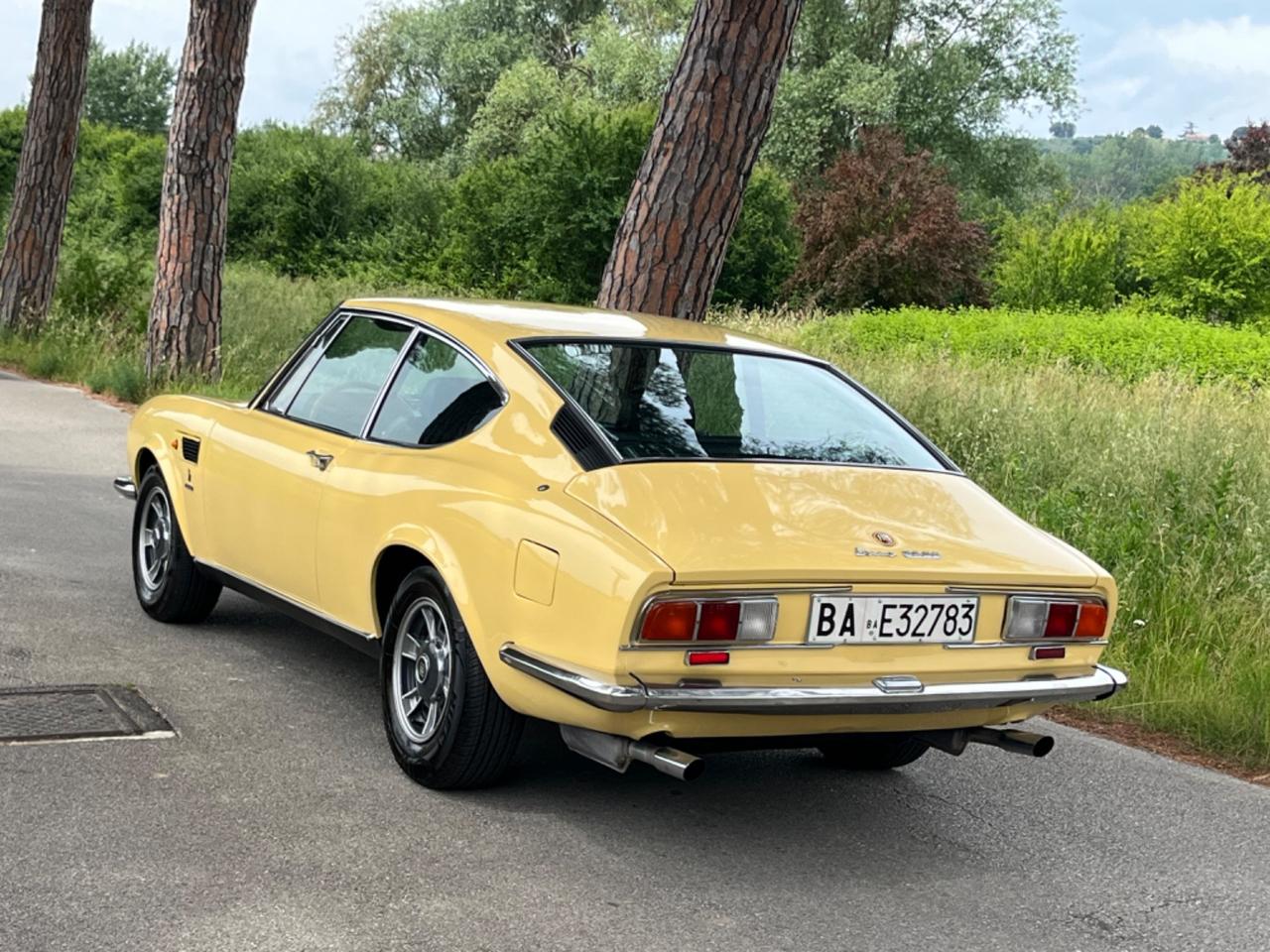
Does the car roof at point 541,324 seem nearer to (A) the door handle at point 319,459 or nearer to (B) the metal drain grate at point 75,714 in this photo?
(A) the door handle at point 319,459

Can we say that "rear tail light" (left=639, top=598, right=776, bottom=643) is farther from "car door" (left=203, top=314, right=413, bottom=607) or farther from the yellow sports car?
"car door" (left=203, top=314, right=413, bottom=607)

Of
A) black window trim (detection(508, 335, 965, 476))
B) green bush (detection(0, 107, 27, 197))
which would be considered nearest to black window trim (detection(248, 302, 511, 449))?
black window trim (detection(508, 335, 965, 476))

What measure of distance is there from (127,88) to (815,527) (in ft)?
292

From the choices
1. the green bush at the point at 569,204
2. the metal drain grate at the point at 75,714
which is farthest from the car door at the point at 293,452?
the green bush at the point at 569,204

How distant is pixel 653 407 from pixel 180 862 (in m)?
2.01

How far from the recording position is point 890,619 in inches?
173

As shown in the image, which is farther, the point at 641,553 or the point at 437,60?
the point at 437,60

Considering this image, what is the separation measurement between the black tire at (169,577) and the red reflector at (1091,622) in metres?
3.67

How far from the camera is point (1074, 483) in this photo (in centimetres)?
988

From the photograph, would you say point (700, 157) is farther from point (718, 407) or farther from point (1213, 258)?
point (1213, 258)

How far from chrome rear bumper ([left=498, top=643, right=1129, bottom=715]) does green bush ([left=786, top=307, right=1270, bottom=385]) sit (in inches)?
517

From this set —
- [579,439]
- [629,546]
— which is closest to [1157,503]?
[579,439]

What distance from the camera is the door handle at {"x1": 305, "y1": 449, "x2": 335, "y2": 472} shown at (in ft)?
18.5

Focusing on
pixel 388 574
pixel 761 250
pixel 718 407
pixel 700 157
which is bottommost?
pixel 388 574
